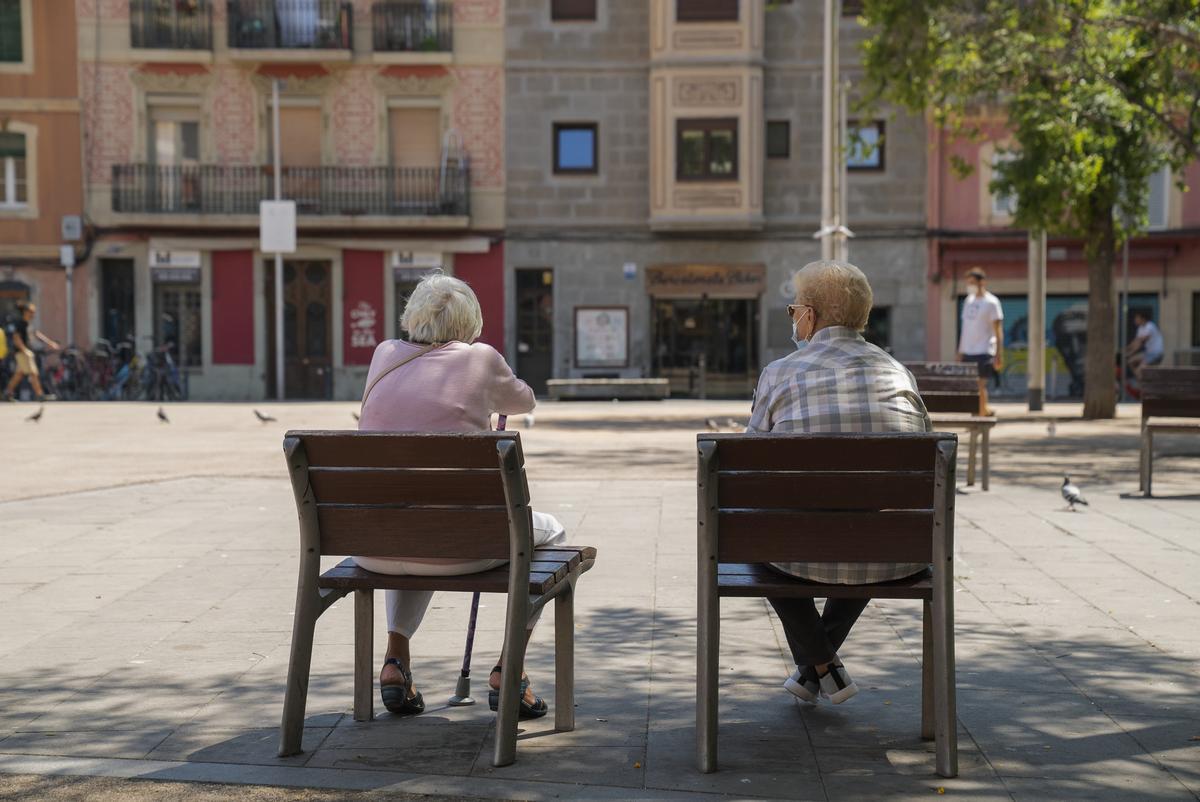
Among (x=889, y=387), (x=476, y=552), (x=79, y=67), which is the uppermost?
(x=79, y=67)

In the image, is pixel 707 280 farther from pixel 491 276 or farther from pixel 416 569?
pixel 416 569

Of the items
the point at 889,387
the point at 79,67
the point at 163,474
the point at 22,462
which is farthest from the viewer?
the point at 79,67

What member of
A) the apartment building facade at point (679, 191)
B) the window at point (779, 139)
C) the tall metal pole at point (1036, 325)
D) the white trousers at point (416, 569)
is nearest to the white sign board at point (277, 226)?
the apartment building facade at point (679, 191)

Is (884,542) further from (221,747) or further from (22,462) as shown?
(22,462)

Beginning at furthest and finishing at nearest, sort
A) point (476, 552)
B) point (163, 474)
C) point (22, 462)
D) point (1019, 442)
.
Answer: point (1019, 442)
point (22, 462)
point (163, 474)
point (476, 552)

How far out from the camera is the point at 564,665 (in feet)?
15.7

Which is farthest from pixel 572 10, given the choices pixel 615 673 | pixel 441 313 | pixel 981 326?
pixel 441 313

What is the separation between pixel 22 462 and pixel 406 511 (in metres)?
11.9

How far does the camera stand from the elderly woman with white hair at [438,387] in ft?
16.0

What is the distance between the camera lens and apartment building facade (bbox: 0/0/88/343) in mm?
35344

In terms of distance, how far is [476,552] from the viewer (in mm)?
4414

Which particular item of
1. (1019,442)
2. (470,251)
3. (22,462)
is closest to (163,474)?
(22,462)

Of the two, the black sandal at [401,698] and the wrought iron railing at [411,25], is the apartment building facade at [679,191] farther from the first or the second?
the black sandal at [401,698]

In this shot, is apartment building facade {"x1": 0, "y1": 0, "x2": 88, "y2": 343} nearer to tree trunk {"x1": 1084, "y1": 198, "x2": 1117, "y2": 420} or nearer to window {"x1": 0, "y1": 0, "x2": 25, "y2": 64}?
window {"x1": 0, "y1": 0, "x2": 25, "y2": 64}
